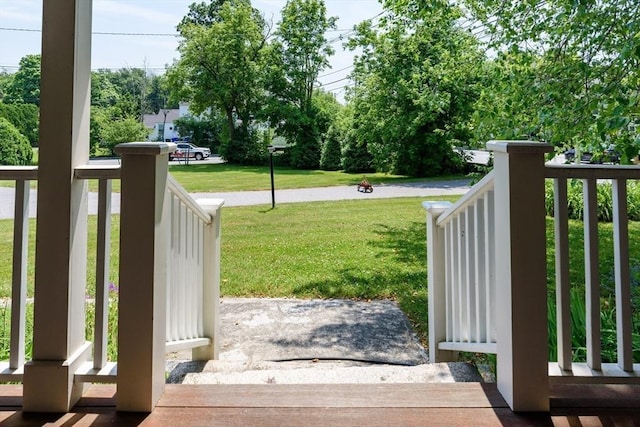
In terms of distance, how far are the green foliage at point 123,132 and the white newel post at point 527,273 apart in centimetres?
198

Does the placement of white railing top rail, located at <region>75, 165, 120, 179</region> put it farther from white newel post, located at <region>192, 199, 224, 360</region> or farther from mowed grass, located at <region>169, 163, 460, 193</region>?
mowed grass, located at <region>169, 163, 460, 193</region>

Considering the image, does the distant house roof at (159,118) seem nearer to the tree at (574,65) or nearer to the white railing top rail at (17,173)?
the white railing top rail at (17,173)

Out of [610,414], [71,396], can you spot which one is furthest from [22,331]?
[610,414]

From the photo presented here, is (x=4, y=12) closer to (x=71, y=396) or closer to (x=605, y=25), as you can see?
(x=71, y=396)

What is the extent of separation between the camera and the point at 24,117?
1974 millimetres

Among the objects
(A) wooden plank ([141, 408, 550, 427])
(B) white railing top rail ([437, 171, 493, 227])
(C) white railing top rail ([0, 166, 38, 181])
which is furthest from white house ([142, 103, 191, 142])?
(A) wooden plank ([141, 408, 550, 427])

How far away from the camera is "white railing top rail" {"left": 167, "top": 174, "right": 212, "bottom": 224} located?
1.77 m

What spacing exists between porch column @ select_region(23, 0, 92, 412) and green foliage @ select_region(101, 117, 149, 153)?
0.86 m

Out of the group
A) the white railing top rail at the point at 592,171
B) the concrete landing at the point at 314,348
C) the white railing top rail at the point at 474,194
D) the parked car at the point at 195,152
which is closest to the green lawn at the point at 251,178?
the parked car at the point at 195,152

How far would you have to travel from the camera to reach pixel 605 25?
286 centimetres

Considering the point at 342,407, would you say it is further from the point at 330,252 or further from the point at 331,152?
the point at 331,152

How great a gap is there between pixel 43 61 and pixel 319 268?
371cm

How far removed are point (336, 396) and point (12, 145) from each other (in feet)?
5.63

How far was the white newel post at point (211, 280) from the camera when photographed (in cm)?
246
